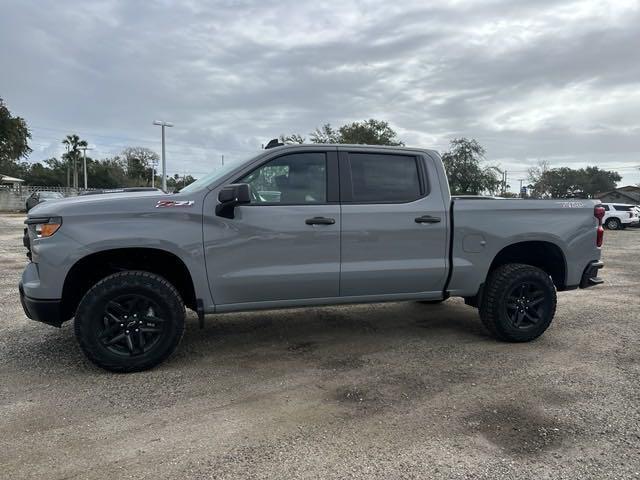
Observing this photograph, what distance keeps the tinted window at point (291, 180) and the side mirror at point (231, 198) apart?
0.26 metres

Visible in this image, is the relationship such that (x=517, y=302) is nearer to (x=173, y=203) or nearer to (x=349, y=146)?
(x=349, y=146)

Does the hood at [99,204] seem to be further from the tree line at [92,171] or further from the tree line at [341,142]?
the tree line at [92,171]

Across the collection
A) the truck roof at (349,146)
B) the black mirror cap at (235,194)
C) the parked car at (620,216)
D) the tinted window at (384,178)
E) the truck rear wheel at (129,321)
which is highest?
the truck roof at (349,146)

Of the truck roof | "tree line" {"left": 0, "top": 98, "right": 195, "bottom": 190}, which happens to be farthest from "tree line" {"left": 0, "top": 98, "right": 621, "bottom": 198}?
the truck roof

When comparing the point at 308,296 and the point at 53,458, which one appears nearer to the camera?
the point at 53,458

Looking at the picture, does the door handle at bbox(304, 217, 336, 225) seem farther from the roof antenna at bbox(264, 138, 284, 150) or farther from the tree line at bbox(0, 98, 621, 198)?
the tree line at bbox(0, 98, 621, 198)

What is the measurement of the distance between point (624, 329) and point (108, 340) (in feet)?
17.8

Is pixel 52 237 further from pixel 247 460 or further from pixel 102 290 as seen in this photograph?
pixel 247 460

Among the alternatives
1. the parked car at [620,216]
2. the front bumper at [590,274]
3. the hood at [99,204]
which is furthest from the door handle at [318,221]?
the parked car at [620,216]

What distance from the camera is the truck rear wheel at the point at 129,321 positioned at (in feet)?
12.9

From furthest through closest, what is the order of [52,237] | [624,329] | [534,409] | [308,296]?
[624,329]
[308,296]
[52,237]
[534,409]

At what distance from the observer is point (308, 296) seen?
4.44m

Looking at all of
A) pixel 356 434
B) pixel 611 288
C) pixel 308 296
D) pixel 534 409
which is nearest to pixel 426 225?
pixel 308 296

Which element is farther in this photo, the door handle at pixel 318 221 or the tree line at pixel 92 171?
the tree line at pixel 92 171
